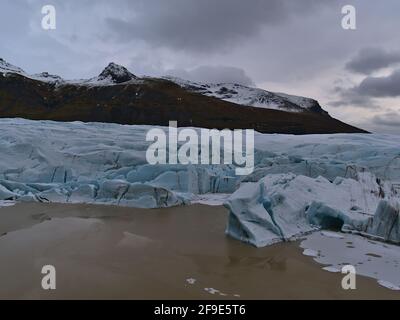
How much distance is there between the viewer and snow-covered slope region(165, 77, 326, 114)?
69.2 metres

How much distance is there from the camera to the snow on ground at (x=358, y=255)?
4507 mm

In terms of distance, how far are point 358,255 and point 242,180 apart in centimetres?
629

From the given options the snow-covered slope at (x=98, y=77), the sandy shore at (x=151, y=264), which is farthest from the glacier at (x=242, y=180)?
the snow-covered slope at (x=98, y=77)

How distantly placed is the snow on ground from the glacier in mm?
303

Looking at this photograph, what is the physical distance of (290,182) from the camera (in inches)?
298

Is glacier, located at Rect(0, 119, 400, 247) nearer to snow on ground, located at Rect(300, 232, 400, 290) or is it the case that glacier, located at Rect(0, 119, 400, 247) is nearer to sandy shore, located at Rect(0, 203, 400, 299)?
snow on ground, located at Rect(300, 232, 400, 290)

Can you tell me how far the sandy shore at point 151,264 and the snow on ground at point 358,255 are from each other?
0.64ft

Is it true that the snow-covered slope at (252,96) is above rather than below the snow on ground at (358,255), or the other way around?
above

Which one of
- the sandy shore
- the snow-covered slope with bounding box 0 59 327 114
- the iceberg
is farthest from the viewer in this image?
the snow-covered slope with bounding box 0 59 327 114

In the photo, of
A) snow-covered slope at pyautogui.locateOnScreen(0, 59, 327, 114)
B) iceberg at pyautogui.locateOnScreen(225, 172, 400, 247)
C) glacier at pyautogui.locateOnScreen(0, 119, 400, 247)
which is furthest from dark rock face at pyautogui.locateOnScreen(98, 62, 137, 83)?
iceberg at pyautogui.locateOnScreen(225, 172, 400, 247)

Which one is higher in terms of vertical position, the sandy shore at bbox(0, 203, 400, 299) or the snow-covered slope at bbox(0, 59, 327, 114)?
the snow-covered slope at bbox(0, 59, 327, 114)

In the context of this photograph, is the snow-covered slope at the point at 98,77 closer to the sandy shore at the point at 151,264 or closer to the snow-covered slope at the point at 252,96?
the snow-covered slope at the point at 252,96
